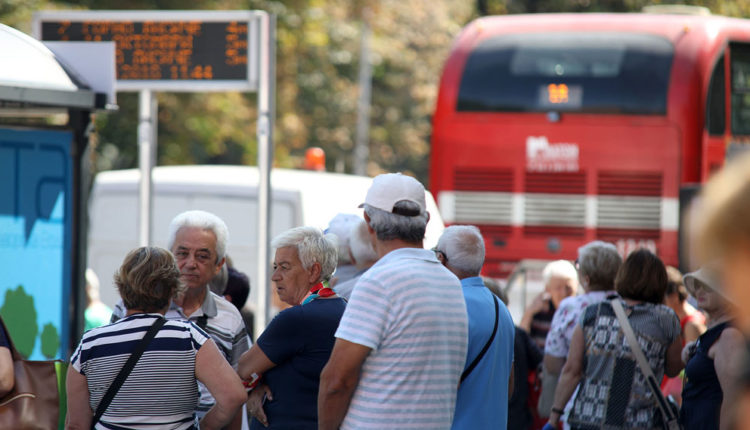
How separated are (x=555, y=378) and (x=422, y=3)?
109ft

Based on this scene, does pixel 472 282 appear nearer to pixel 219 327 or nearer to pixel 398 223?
pixel 398 223

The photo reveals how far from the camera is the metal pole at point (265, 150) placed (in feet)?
27.5

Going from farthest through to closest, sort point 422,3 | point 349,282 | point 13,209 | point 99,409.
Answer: point 422,3 → point 13,209 → point 349,282 → point 99,409

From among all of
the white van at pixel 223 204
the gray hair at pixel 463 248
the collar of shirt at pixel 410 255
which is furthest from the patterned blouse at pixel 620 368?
the white van at pixel 223 204

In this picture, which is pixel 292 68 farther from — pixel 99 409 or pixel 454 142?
pixel 99 409

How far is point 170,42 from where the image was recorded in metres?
8.95

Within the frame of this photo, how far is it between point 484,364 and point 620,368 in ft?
4.73

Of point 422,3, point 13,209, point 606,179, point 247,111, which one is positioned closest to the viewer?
point 13,209

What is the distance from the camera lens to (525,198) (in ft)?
45.5

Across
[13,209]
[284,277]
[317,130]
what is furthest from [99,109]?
[317,130]

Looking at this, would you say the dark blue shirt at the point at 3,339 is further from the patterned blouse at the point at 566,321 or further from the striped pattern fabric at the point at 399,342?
the patterned blouse at the point at 566,321

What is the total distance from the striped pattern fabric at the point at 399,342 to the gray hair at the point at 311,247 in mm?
676

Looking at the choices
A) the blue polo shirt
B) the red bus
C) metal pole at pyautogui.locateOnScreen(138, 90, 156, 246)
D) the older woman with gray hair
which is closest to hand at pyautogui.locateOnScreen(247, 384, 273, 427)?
the blue polo shirt

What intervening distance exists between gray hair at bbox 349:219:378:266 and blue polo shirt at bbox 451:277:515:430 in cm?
126
